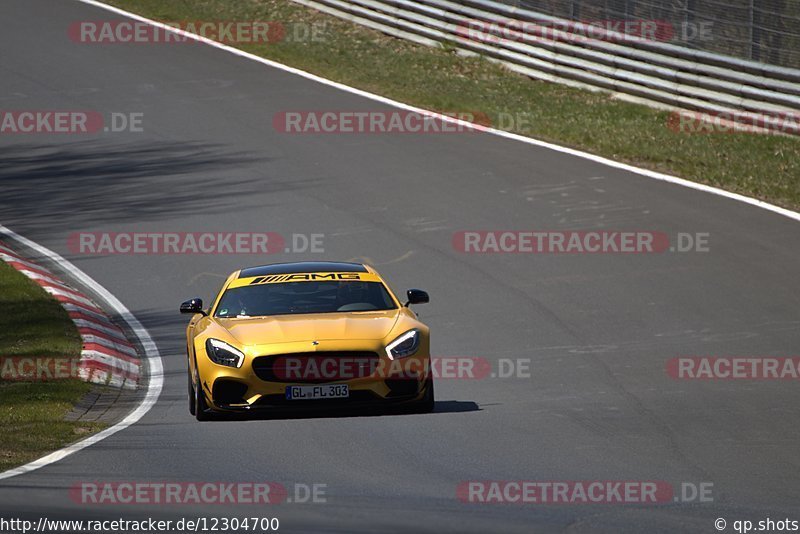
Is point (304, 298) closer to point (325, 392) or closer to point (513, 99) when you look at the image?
point (325, 392)

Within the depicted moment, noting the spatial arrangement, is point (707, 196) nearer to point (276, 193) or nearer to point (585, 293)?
point (585, 293)

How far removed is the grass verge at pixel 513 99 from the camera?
23281 millimetres

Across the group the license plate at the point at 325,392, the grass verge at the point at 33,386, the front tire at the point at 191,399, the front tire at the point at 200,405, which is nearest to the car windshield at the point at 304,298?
the front tire at the point at 191,399

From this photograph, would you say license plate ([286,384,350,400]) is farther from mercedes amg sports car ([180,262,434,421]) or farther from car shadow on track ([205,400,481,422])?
car shadow on track ([205,400,481,422])

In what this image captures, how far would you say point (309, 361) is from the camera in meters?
12.0

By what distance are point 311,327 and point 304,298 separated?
1004 millimetres

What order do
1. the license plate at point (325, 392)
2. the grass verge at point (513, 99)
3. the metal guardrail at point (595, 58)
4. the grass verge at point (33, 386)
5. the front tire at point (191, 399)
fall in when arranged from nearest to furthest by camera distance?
1. the license plate at point (325, 392)
2. the grass verge at point (33, 386)
3. the front tire at point (191, 399)
4. the grass verge at point (513, 99)
5. the metal guardrail at point (595, 58)

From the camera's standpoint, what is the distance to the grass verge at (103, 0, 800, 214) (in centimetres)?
2328

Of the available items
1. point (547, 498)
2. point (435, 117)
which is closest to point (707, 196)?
point (435, 117)

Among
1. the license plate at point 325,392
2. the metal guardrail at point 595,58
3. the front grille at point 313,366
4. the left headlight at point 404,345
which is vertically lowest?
the license plate at point 325,392

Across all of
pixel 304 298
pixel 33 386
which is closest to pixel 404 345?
pixel 304 298

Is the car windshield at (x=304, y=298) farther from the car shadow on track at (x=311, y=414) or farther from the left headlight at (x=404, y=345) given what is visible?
the car shadow on track at (x=311, y=414)

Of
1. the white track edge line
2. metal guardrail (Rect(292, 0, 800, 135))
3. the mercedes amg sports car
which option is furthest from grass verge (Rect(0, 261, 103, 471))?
metal guardrail (Rect(292, 0, 800, 135))

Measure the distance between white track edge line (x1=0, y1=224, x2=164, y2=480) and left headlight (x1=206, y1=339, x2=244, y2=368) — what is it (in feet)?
4.20
